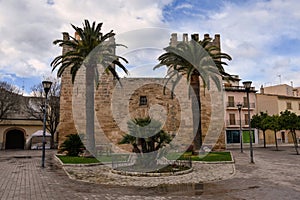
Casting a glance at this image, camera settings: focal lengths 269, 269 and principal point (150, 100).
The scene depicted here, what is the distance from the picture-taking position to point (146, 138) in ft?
37.8

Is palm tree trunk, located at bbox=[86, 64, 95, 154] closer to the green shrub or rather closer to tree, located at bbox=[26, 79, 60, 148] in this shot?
the green shrub

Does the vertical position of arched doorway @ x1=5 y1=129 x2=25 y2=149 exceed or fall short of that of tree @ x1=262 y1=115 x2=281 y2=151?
it falls short

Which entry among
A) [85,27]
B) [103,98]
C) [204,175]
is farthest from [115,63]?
[204,175]

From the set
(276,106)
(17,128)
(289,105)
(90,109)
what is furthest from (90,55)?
(289,105)

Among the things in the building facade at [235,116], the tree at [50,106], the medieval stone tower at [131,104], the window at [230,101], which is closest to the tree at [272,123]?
the medieval stone tower at [131,104]

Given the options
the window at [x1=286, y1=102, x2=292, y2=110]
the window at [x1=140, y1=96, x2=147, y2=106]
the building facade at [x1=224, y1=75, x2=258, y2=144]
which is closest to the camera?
the window at [x1=140, y1=96, x2=147, y2=106]

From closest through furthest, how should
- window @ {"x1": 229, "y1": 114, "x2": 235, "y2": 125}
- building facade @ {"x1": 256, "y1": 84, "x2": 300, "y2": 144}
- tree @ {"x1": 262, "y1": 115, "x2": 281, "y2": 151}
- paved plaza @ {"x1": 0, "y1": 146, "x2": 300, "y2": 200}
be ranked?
1. paved plaza @ {"x1": 0, "y1": 146, "x2": 300, "y2": 200}
2. tree @ {"x1": 262, "y1": 115, "x2": 281, "y2": 151}
3. window @ {"x1": 229, "y1": 114, "x2": 235, "y2": 125}
4. building facade @ {"x1": 256, "y1": 84, "x2": 300, "y2": 144}

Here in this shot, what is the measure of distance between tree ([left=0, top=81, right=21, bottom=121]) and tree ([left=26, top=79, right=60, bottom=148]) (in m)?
1.50

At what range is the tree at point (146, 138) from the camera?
11.6m

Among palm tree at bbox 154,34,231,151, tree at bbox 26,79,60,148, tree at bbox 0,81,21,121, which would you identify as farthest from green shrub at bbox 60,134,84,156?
tree at bbox 0,81,21,121

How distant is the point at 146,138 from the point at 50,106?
2359 cm

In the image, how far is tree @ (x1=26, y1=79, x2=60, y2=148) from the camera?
31.7 metres

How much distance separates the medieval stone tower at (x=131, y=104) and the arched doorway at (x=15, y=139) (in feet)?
52.0

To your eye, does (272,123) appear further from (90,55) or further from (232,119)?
(90,55)
